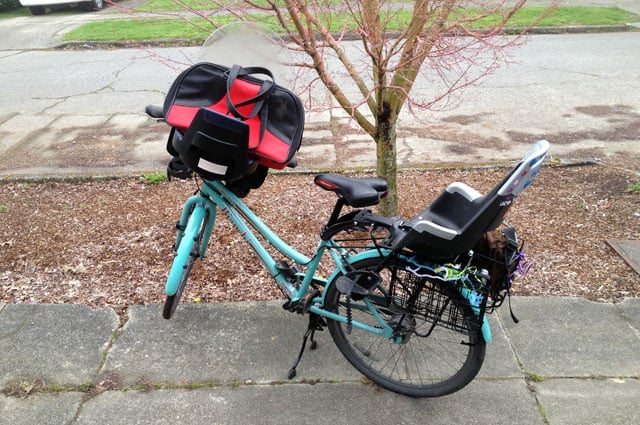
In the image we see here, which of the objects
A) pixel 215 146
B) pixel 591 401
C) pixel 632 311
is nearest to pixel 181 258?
pixel 215 146

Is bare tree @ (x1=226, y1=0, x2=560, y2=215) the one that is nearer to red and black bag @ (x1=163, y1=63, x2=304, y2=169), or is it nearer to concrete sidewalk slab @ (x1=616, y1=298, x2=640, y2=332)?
red and black bag @ (x1=163, y1=63, x2=304, y2=169)

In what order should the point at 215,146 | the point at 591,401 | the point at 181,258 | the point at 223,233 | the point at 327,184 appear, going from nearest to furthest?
the point at 215,146 → the point at 327,184 → the point at 591,401 → the point at 181,258 → the point at 223,233

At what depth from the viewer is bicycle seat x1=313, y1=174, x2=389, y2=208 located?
2.27 m

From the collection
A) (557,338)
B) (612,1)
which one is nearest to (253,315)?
(557,338)

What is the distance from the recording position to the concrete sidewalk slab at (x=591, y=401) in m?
2.42

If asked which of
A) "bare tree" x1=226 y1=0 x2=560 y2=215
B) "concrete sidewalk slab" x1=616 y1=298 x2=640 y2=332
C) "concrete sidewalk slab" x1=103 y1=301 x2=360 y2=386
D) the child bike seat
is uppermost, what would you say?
"bare tree" x1=226 y1=0 x2=560 y2=215

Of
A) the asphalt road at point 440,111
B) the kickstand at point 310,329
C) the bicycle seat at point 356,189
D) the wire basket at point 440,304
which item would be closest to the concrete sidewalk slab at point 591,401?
the wire basket at point 440,304

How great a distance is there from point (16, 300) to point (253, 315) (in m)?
1.55

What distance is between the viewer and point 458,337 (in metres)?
2.81

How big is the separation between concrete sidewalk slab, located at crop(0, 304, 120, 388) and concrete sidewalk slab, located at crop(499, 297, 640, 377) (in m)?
2.33

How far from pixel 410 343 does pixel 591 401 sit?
91 centimetres

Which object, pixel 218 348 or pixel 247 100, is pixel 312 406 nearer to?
pixel 218 348

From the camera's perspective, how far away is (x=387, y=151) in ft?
11.9

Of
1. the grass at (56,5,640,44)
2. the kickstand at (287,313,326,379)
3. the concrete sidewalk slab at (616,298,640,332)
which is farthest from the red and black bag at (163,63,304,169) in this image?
the grass at (56,5,640,44)
